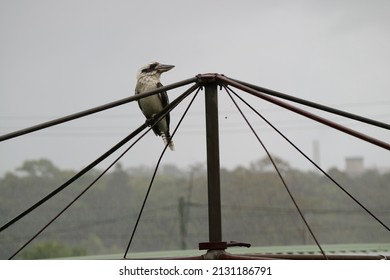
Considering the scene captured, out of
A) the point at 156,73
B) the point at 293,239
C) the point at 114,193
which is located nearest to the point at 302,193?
the point at 293,239

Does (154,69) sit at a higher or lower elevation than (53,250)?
higher

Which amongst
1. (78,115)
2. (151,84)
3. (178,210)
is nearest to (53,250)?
(178,210)

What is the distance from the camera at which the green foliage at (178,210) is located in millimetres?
26562

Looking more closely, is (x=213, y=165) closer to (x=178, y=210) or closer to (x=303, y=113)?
(x=303, y=113)

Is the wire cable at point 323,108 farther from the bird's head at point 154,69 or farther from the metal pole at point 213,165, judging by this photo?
the bird's head at point 154,69

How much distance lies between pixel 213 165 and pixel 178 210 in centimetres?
2378

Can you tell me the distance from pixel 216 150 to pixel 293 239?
28.0 metres

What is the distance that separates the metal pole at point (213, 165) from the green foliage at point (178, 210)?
1887cm

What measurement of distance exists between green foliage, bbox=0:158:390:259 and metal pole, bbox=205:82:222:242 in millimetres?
18873

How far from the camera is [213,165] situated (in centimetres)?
455

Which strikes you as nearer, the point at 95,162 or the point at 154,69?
the point at 95,162

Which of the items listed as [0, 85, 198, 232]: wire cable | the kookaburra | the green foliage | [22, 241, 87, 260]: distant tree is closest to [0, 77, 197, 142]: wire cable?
[0, 85, 198, 232]: wire cable
